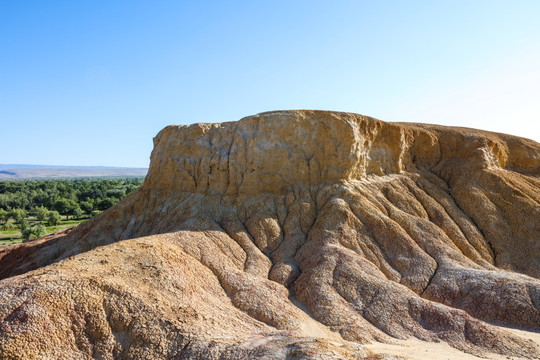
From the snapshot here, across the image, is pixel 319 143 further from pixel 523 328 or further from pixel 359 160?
pixel 523 328

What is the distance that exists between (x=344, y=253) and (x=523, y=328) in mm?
11562

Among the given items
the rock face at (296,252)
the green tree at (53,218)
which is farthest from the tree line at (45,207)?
the rock face at (296,252)

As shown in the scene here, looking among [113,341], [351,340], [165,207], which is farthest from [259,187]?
[113,341]

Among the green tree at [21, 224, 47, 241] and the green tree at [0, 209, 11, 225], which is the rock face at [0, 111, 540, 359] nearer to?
the green tree at [21, 224, 47, 241]

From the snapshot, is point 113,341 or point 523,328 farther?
point 523,328

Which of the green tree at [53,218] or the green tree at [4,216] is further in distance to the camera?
the green tree at [4,216]

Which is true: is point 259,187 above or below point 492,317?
above

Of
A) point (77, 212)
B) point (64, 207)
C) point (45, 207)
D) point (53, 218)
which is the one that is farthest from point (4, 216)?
point (77, 212)

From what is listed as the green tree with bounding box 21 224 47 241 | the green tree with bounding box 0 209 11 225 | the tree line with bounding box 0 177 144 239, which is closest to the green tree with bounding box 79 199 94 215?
the tree line with bounding box 0 177 144 239

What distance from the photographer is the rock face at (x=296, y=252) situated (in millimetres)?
14734

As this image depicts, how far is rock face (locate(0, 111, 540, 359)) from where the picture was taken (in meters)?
14.7

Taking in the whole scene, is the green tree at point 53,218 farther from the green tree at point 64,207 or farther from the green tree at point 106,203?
the green tree at point 106,203

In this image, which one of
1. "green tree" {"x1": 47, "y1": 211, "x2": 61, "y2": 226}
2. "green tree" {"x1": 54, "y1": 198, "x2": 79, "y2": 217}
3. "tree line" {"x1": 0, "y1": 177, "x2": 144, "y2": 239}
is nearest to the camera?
"green tree" {"x1": 47, "y1": 211, "x2": 61, "y2": 226}

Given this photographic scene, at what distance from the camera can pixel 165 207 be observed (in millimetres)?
32844
